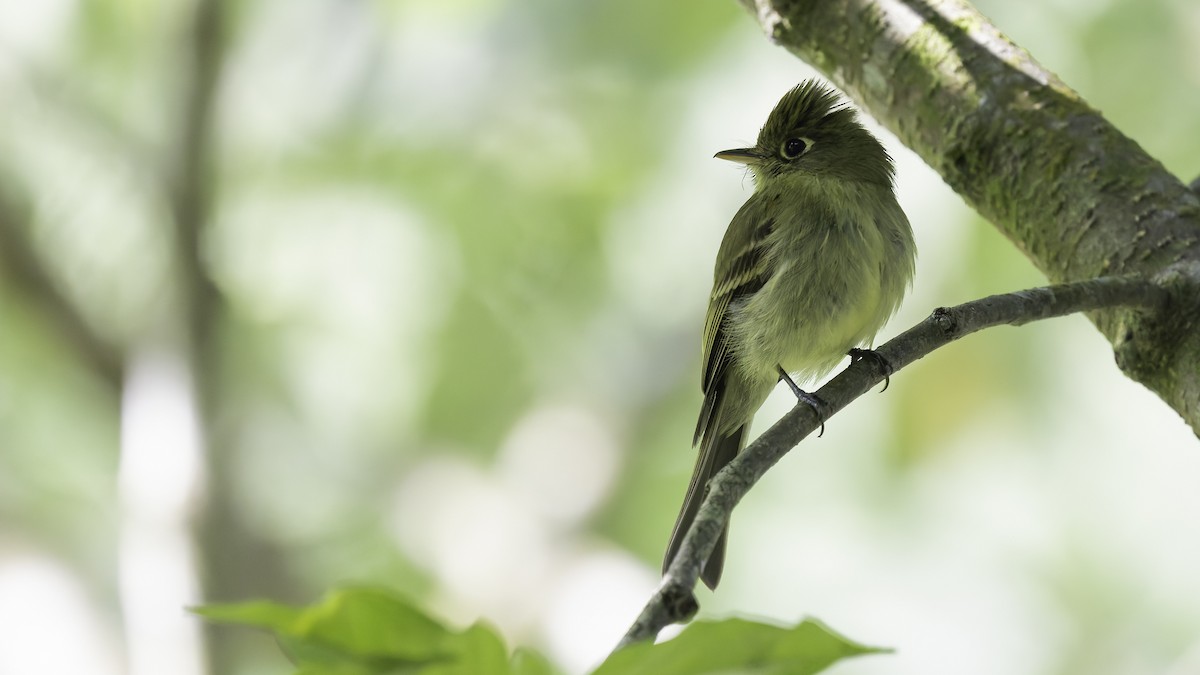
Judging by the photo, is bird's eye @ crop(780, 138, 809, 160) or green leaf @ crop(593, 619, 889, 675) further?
bird's eye @ crop(780, 138, 809, 160)

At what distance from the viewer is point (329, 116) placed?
7.26 m

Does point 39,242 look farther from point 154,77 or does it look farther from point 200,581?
point 200,581

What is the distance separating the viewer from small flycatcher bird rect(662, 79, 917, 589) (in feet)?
11.8

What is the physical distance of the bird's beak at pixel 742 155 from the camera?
439 centimetres

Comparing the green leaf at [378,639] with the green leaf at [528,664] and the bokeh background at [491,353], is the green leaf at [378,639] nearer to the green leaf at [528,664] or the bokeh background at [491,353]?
the green leaf at [528,664]

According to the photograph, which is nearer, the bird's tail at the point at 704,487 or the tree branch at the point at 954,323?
the tree branch at the point at 954,323

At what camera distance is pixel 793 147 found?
4.37m

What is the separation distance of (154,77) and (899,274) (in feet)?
17.6

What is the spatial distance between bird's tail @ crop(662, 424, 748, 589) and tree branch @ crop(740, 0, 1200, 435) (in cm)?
93

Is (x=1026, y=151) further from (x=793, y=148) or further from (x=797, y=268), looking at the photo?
(x=793, y=148)

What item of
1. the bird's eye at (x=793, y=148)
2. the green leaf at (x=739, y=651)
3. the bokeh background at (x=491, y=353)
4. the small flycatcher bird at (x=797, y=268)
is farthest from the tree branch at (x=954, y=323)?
the bokeh background at (x=491, y=353)

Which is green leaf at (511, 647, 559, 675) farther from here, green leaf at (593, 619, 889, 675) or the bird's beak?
the bird's beak

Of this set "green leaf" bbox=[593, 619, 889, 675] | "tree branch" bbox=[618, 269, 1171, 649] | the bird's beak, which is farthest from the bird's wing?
"green leaf" bbox=[593, 619, 889, 675]

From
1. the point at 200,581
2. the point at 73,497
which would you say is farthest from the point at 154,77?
the point at 200,581
